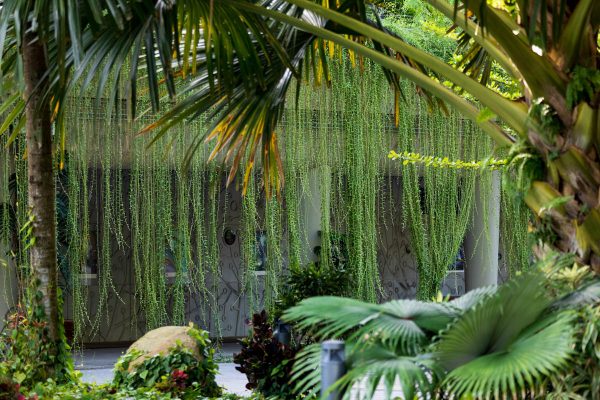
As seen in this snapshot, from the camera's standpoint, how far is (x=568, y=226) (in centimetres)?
300

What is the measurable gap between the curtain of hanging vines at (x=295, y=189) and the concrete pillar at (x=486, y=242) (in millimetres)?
306

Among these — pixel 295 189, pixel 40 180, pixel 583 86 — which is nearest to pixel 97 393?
pixel 40 180

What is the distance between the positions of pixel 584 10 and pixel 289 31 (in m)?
1.91

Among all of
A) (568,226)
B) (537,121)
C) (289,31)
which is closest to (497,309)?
(568,226)

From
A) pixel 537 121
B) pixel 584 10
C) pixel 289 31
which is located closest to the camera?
pixel 584 10

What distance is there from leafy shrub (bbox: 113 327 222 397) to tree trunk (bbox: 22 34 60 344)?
2.69ft

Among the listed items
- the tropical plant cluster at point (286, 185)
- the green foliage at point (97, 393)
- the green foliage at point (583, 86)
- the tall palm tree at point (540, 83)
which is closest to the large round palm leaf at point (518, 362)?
the tall palm tree at point (540, 83)

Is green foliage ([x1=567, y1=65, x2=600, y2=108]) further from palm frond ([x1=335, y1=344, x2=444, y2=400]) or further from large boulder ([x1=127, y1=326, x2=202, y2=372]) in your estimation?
large boulder ([x1=127, y1=326, x2=202, y2=372])

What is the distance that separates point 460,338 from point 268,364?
345cm

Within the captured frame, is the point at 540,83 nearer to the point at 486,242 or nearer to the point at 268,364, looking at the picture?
the point at 268,364

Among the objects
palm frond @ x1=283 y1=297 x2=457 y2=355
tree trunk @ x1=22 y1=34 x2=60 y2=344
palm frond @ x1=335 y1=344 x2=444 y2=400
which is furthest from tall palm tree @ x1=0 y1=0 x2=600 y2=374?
tree trunk @ x1=22 y1=34 x2=60 y2=344

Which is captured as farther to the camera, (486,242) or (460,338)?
(486,242)

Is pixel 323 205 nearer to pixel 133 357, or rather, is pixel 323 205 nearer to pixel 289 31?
pixel 133 357

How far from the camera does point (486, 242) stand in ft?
32.1
